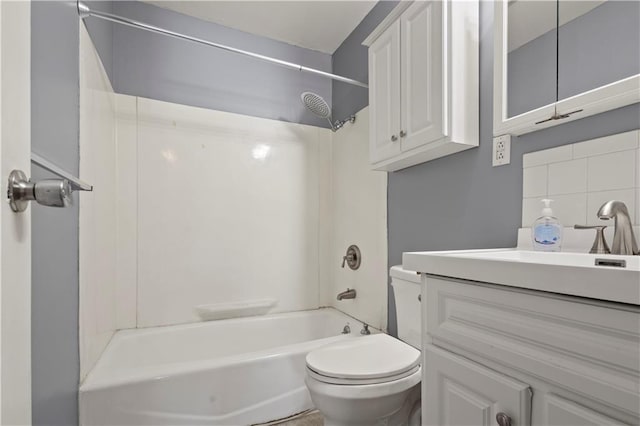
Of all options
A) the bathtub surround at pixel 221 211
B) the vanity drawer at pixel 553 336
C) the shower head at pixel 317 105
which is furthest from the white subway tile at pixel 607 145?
the bathtub surround at pixel 221 211

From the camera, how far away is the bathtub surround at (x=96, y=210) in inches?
49.8

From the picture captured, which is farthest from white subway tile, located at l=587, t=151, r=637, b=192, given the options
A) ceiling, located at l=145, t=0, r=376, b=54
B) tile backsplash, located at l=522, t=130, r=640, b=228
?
ceiling, located at l=145, t=0, r=376, b=54

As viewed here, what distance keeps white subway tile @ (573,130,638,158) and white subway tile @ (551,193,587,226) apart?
5.0 inches

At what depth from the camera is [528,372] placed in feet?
2.00

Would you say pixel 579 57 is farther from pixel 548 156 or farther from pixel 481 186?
pixel 481 186

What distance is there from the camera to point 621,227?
0.85 m

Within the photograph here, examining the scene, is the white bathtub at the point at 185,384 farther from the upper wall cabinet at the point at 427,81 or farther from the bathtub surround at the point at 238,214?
the upper wall cabinet at the point at 427,81

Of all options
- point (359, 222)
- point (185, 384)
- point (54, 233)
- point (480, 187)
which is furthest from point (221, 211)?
point (480, 187)

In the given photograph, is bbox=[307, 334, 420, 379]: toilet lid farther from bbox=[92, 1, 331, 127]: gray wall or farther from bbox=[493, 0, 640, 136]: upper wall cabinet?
bbox=[92, 1, 331, 127]: gray wall

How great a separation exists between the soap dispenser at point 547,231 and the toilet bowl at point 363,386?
607 mm

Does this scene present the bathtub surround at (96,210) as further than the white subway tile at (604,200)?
Yes

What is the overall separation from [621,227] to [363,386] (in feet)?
2.89

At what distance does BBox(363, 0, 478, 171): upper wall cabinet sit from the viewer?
125 cm

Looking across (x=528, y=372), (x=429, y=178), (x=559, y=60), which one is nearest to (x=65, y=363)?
(x=528, y=372)
